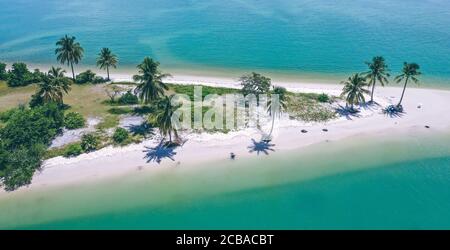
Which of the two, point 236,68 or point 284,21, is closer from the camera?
point 236,68

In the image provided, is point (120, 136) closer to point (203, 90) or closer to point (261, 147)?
point (261, 147)

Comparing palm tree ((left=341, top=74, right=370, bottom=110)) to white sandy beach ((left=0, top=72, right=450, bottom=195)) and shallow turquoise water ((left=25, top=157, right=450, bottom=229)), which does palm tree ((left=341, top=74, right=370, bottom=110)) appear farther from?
shallow turquoise water ((left=25, top=157, right=450, bottom=229))

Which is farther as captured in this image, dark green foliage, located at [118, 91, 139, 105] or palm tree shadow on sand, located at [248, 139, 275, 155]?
dark green foliage, located at [118, 91, 139, 105]

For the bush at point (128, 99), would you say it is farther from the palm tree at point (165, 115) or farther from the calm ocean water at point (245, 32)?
the calm ocean water at point (245, 32)

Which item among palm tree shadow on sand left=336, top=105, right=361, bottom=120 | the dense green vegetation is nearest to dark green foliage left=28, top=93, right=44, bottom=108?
the dense green vegetation

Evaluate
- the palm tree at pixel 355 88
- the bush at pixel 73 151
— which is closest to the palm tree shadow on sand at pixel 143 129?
the bush at pixel 73 151

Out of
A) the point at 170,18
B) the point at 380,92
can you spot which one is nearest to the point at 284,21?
the point at 170,18
